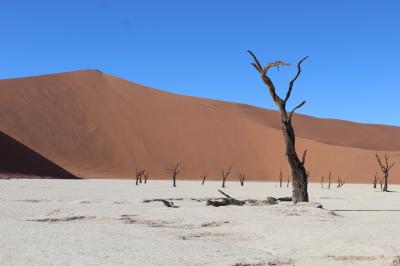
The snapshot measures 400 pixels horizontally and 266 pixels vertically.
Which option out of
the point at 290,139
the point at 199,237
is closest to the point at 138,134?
the point at 290,139

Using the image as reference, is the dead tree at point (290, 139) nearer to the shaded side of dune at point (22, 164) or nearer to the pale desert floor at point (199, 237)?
the pale desert floor at point (199, 237)

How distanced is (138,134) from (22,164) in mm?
25934

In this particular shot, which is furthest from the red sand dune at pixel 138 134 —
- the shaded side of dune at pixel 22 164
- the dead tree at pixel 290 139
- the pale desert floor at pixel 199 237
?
the pale desert floor at pixel 199 237

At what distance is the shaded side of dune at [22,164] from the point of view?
53.8 metres

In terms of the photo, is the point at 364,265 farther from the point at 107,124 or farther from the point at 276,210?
the point at 107,124

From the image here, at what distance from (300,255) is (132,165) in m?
64.7

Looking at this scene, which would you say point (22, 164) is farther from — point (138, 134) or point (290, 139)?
point (290, 139)

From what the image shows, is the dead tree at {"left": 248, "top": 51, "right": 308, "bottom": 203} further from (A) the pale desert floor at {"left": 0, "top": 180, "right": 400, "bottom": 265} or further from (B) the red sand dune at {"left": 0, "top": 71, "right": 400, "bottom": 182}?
(B) the red sand dune at {"left": 0, "top": 71, "right": 400, "bottom": 182}

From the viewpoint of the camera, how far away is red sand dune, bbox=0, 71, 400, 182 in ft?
236

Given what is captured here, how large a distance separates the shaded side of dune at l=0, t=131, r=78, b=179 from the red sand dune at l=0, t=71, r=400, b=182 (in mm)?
7320

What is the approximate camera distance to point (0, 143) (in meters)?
58.1

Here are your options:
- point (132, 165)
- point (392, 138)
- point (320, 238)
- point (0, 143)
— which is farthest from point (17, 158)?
point (392, 138)

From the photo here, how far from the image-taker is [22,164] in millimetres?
56031

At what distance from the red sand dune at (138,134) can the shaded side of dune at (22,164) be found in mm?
7320
